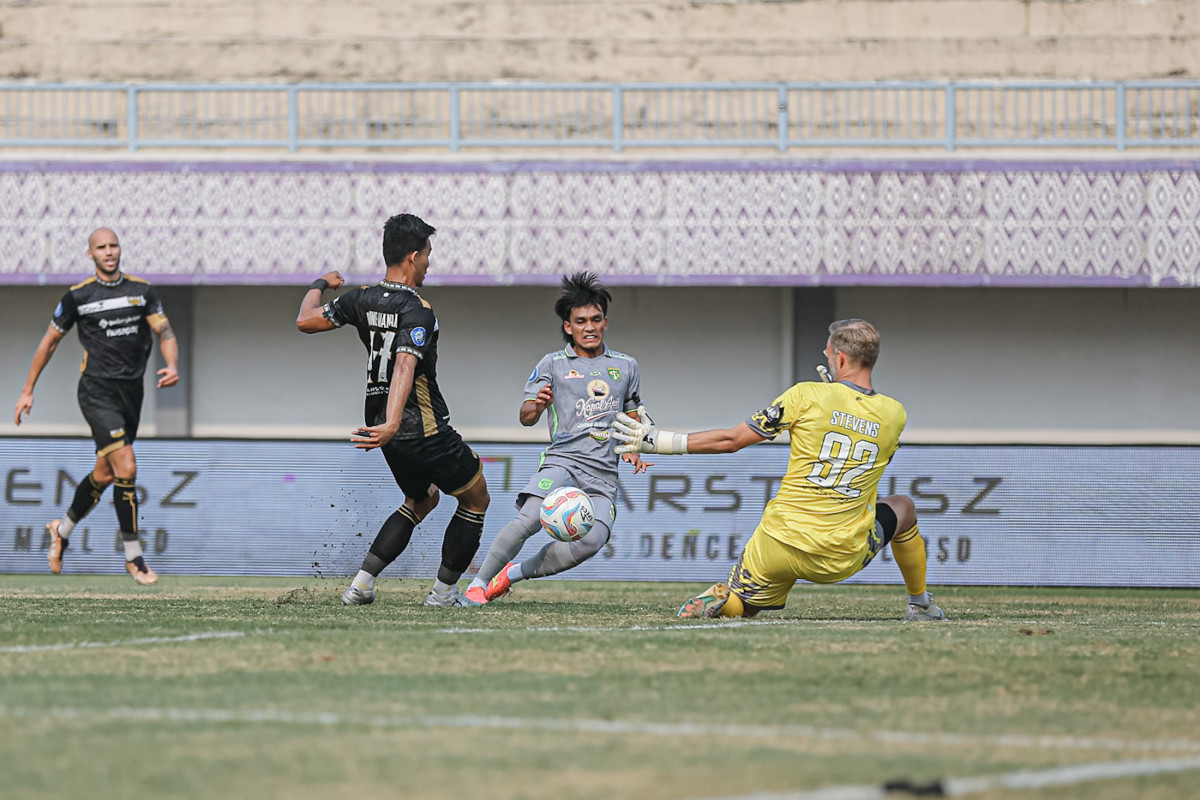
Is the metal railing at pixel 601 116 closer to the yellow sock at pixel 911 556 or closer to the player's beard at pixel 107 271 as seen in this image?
the player's beard at pixel 107 271

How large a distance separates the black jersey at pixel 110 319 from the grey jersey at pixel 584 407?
3.66 meters

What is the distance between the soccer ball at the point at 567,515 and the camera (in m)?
8.66

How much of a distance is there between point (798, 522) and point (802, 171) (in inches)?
441

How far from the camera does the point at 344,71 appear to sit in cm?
2148

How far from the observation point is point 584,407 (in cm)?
898

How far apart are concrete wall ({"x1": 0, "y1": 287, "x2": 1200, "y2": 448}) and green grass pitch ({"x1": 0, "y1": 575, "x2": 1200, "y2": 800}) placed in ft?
39.1

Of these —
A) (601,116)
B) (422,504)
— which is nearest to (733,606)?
(422,504)

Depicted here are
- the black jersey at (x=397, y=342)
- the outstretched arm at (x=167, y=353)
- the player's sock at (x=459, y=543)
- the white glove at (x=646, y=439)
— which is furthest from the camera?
the outstretched arm at (x=167, y=353)

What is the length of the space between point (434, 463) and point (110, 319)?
3.90 m

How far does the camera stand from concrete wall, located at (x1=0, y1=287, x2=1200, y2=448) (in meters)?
20.0

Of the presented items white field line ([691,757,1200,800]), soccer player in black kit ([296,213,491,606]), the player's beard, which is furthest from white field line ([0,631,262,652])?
the player's beard

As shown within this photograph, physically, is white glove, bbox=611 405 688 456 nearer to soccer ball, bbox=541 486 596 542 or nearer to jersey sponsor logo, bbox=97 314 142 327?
soccer ball, bbox=541 486 596 542

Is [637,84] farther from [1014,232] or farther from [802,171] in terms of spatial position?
[1014,232]

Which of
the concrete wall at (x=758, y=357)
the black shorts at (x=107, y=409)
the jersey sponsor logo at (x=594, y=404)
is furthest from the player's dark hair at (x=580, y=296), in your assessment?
the concrete wall at (x=758, y=357)
